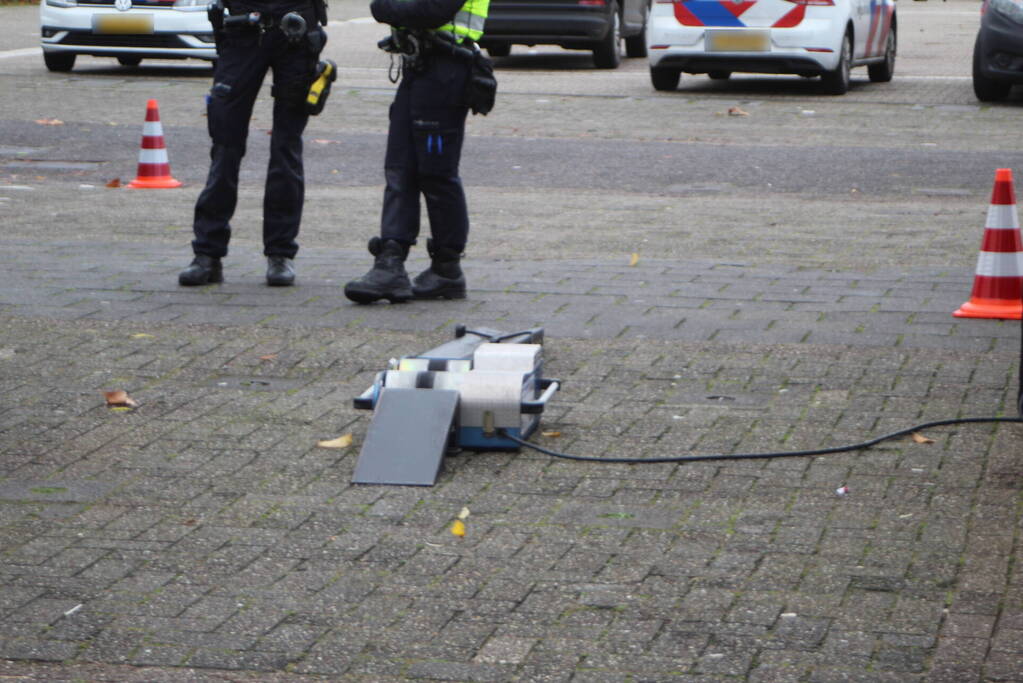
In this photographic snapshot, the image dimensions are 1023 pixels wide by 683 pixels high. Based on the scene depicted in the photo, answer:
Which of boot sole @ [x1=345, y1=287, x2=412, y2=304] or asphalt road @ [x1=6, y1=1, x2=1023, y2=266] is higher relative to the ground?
boot sole @ [x1=345, y1=287, x2=412, y2=304]

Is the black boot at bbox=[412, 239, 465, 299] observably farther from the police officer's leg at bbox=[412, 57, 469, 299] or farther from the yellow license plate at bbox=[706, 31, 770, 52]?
the yellow license plate at bbox=[706, 31, 770, 52]

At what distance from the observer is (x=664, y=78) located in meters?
17.4

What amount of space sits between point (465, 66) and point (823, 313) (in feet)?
5.83

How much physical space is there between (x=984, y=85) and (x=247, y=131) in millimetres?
10504

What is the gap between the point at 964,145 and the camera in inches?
522

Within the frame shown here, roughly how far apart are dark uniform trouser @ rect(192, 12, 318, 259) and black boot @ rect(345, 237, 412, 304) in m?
0.63

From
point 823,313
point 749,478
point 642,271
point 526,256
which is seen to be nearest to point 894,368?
point 823,313

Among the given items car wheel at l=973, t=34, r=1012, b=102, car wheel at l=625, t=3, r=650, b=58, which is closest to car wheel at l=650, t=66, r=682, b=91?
car wheel at l=973, t=34, r=1012, b=102

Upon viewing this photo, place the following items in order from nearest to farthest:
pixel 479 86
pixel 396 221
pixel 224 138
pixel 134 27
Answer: pixel 479 86 → pixel 396 221 → pixel 224 138 → pixel 134 27

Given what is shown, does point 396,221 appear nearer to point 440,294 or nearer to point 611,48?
point 440,294

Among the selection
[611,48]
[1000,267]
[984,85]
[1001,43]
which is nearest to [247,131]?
[1000,267]

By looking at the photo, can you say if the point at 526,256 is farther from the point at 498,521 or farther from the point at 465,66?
the point at 498,521

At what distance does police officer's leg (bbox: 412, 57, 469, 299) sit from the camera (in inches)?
269

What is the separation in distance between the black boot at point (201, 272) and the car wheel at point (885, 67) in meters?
12.5
